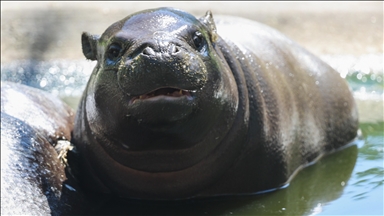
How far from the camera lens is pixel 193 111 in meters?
4.77

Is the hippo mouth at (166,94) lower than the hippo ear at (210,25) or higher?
lower

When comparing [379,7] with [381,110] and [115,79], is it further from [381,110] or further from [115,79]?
[115,79]

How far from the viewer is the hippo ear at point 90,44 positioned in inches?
211

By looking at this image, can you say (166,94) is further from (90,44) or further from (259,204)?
(259,204)

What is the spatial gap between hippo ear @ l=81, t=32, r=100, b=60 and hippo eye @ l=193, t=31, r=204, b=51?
772 mm

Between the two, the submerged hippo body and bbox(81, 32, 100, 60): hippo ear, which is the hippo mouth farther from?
bbox(81, 32, 100, 60): hippo ear

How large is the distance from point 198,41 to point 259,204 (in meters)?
1.26

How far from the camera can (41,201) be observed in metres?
4.95

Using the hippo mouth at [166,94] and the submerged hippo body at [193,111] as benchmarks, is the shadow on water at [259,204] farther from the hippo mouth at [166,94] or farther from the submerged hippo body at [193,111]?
the hippo mouth at [166,94]

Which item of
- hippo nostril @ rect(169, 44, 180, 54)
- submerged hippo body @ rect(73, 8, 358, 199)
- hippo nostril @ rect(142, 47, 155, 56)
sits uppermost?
hippo nostril @ rect(169, 44, 180, 54)

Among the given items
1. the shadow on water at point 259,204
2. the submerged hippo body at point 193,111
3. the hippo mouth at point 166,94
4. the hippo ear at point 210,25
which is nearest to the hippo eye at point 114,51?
the submerged hippo body at point 193,111

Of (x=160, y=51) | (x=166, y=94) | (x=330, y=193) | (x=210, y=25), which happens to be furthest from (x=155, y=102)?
(x=330, y=193)

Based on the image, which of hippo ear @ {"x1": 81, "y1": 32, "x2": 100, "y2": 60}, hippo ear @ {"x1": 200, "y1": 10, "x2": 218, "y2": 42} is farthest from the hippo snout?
hippo ear @ {"x1": 81, "y1": 32, "x2": 100, "y2": 60}

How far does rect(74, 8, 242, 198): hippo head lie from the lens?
451 cm
